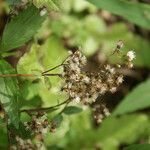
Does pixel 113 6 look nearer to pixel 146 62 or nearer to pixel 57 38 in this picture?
pixel 57 38

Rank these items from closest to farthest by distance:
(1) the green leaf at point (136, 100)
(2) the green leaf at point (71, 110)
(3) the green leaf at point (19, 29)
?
(3) the green leaf at point (19, 29) → (2) the green leaf at point (71, 110) → (1) the green leaf at point (136, 100)

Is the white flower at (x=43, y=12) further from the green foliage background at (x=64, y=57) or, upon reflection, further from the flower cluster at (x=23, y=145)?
the flower cluster at (x=23, y=145)

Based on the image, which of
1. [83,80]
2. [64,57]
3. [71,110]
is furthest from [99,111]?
[64,57]

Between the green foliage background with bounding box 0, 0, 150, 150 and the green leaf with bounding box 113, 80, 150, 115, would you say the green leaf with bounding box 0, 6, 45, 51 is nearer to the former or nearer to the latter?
the green foliage background with bounding box 0, 0, 150, 150

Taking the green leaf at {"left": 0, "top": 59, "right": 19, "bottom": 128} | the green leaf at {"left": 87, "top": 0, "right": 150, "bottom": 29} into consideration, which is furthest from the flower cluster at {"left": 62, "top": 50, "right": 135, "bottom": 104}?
the green leaf at {"left": 87, "top": 0, "right": 150, "bottom": 29}

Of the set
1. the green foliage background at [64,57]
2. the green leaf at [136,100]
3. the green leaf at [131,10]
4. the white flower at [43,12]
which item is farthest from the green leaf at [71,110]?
the green leaf at [136,100]
